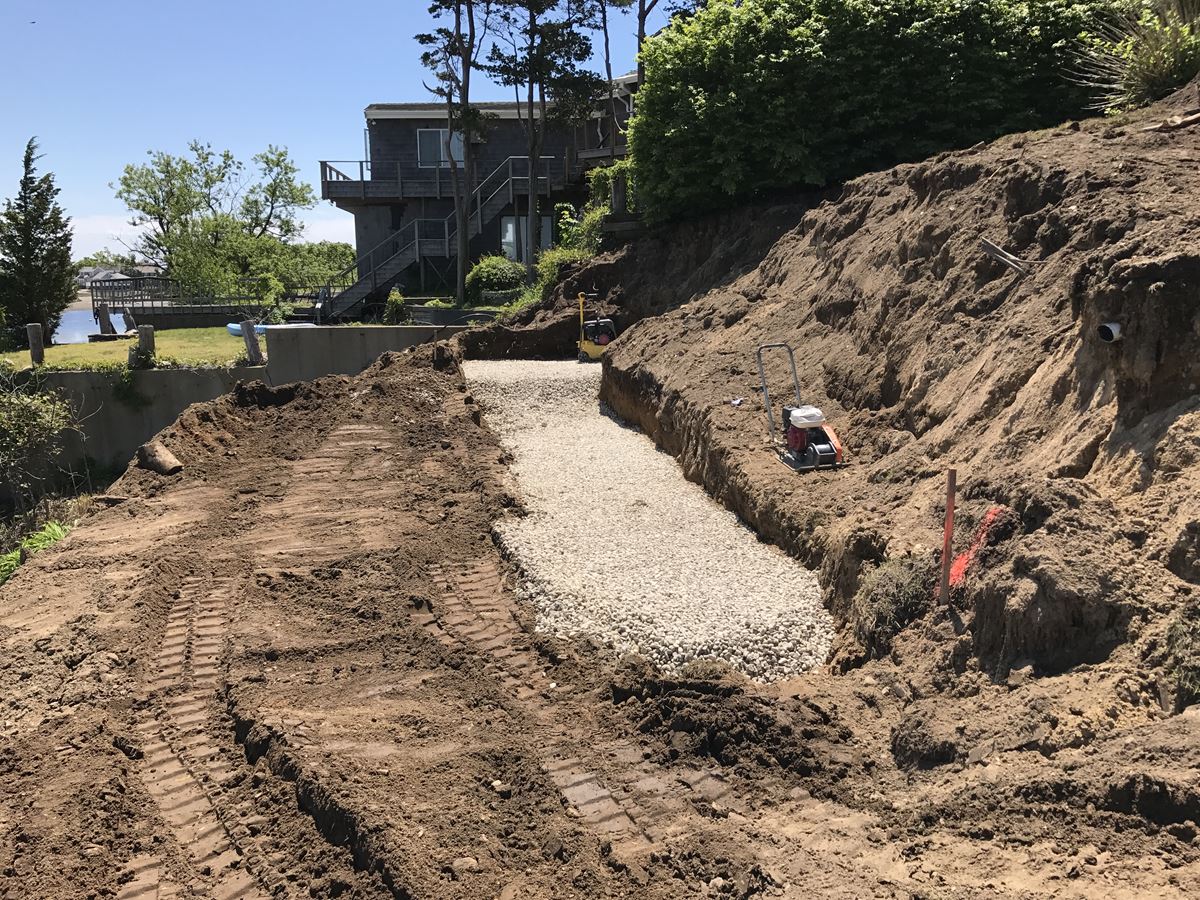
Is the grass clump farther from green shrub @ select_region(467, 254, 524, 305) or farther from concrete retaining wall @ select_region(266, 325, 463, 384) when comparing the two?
green shrub @ select_region(467, 254, 524, 305)

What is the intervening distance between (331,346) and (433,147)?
16.7 m

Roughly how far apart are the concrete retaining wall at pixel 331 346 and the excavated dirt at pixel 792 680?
9294 millimetres

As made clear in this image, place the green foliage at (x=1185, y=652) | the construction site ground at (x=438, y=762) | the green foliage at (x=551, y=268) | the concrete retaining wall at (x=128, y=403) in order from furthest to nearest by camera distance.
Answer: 1. the green foliage at (x=551, y=268)
2. the concrete retaining wall at (x=128, y=403)
3. the green foliage at (x=1185, y=652)
4. the construction site ground at (x=438, y=762)

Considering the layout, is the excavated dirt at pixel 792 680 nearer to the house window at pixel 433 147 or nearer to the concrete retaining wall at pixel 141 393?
the concrete retaining wall at pixel 141 393

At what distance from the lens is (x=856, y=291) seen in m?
11.7

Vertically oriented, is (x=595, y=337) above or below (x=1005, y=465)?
above

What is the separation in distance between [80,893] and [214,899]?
870 millimetres

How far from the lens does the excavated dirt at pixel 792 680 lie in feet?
15.5

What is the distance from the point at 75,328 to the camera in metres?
38.3

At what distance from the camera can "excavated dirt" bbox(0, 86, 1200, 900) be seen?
15.5 ft

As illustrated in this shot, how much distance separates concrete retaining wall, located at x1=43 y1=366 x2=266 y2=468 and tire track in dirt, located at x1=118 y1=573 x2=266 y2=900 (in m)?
12.0

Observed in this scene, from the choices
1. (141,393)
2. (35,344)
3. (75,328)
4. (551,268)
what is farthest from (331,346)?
(75,328)

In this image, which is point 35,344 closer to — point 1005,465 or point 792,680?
point 792,680

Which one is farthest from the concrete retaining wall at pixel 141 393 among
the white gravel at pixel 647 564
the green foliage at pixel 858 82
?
the green foliage at pixel 858 82
